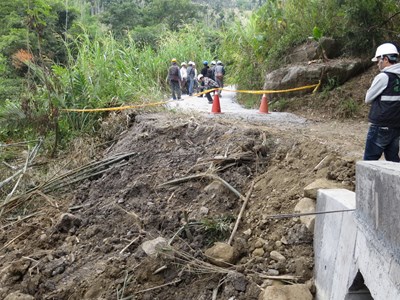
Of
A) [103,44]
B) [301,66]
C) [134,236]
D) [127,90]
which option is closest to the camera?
[134,236]

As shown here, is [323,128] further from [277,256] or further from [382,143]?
[277,256]

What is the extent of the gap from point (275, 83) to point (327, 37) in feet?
5.41

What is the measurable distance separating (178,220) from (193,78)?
10373 millimetres

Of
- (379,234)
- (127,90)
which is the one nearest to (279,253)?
(379,234)

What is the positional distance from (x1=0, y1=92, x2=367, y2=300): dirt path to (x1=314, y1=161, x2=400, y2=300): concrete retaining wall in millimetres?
353

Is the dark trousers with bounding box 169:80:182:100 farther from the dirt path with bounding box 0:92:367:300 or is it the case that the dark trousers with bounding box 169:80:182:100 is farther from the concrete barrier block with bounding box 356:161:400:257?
the concrete barrier block with bounding box 356:161:400:257

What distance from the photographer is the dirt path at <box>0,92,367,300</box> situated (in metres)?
3.72

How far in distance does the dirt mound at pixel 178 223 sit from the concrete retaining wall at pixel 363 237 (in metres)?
0.36

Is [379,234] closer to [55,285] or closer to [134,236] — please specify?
[134,236]

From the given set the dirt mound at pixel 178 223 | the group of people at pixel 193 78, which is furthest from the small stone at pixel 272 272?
the group of people at pixel 193 78

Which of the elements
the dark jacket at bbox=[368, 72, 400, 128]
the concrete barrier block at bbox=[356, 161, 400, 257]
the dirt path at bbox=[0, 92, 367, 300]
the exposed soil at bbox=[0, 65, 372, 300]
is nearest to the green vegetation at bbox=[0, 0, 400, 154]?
the exposed soil at bbox=[0, 65, 372, 300]

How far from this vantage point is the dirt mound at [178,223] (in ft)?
12.2

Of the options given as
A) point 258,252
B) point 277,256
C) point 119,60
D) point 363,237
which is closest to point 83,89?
point 119,60

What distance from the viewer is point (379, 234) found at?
2189mm
